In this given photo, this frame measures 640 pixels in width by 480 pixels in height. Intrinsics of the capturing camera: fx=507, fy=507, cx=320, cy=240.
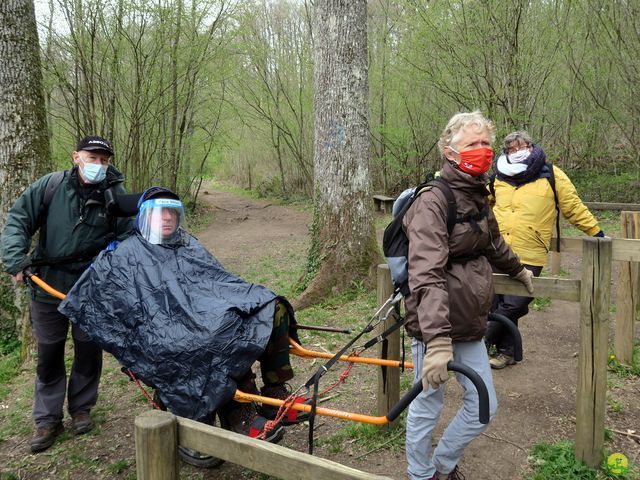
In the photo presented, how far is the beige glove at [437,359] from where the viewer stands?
2207 millimetres

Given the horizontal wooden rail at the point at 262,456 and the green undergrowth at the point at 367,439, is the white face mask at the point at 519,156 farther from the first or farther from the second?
the horizontal wooden rail at the point at 262,456

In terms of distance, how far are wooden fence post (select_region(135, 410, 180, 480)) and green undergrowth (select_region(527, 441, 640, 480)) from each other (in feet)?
7.26

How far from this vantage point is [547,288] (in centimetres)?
296

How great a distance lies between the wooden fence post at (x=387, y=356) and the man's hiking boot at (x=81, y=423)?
2199 mm

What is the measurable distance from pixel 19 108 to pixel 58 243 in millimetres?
2677

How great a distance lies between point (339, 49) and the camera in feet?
19.6

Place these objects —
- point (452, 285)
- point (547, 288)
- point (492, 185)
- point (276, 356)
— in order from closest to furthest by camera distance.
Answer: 1. point (452, 285)
2. point (547, 288)
3. point (276, 356)
4. point (492, 185)

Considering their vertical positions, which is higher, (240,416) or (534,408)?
(240,416)

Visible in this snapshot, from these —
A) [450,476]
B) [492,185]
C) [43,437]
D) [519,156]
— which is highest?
[519,156]

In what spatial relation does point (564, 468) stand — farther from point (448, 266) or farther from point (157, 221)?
point (157, 221)

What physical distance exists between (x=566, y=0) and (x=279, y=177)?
19.6 meters

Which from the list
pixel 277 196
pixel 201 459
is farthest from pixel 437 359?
pixel 277 196

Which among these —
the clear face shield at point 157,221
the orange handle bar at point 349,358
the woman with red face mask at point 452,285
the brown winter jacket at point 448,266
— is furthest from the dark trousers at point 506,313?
the clear face shield at point 157,221

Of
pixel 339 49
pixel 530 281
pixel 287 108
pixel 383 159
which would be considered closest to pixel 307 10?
pixel 287 108
